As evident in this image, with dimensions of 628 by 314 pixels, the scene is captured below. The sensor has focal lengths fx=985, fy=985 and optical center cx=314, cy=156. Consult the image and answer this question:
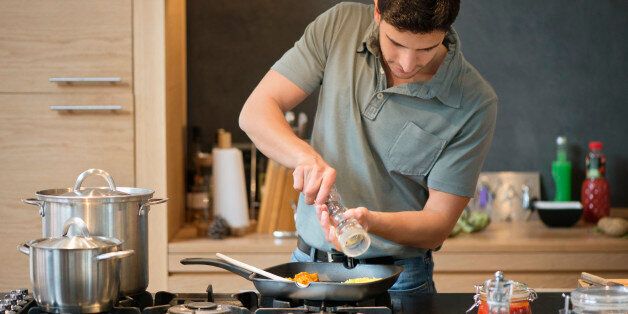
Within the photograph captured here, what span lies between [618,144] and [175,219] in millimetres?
1890

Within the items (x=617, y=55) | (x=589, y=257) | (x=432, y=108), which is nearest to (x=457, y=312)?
(x=432, y=108)

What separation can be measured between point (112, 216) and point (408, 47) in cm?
75

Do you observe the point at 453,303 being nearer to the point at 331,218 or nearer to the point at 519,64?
the point at 331,218

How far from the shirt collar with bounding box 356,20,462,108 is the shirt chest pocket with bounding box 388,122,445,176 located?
0.09 m

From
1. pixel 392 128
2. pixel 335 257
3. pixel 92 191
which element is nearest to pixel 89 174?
pixel 92 191

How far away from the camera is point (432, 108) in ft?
8.05

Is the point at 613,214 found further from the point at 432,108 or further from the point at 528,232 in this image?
the point at 432,108

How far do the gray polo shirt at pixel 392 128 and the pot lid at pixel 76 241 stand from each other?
2.19ft

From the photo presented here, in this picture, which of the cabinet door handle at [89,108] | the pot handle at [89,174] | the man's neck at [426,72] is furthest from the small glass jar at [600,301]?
the cabinet door handle at [89,108]

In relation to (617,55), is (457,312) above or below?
below

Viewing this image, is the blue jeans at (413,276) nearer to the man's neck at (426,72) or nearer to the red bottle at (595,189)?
the man's neck at (426,72)

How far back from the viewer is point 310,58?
2.52 meters

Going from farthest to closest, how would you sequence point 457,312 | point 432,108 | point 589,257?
point 589,257
point 432,108
point 457,312

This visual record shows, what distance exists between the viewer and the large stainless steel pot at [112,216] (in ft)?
6.81
